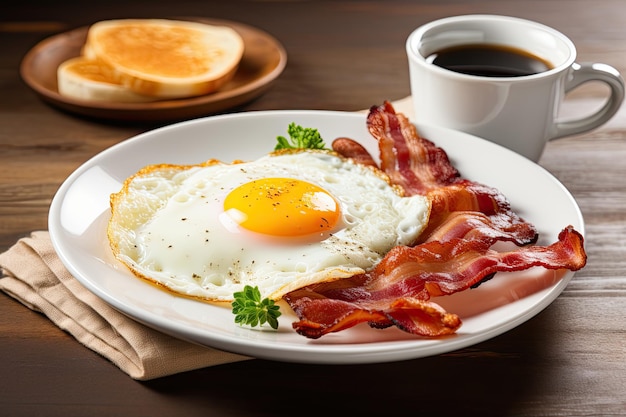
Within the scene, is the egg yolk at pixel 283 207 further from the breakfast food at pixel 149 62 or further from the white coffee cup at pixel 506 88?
the breakfast food at pixel 149 62

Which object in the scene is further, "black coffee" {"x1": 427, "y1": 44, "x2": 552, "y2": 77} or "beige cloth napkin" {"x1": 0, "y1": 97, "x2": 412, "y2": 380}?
"black coffee" {"x1": 427, "y1": 44, "x2": 552, "y2": 77}

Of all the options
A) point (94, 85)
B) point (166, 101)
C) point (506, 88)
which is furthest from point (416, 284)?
point (94, 85)

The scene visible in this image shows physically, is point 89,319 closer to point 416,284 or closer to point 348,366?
point 348,366

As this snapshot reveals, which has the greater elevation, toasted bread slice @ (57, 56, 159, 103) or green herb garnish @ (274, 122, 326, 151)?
green herb garnish @ (274, 122, 326, 151)

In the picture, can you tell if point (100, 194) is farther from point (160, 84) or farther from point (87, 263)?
point (160, 84)

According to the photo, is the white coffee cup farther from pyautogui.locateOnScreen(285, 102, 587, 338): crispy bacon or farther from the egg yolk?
the egg yolk

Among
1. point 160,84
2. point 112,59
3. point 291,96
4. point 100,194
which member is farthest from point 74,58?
point 100,194

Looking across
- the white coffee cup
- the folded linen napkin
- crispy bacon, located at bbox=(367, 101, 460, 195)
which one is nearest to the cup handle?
the white coffee cup
